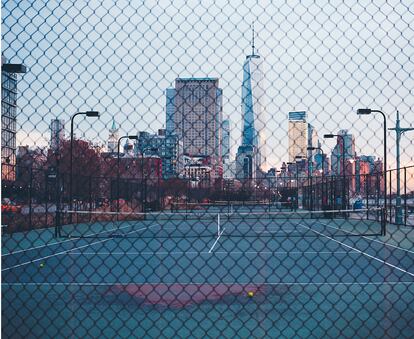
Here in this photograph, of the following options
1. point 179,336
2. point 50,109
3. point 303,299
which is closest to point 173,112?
point 50,109

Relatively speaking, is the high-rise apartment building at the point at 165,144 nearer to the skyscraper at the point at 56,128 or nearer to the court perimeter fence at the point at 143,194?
the skyscraper at the point at 56,128

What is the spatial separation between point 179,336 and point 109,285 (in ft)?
11.4

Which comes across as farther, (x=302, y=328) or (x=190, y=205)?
(x=190, y=205)

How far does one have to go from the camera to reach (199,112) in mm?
4875

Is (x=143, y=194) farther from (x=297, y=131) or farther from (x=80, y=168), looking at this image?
(x=297, y=131)

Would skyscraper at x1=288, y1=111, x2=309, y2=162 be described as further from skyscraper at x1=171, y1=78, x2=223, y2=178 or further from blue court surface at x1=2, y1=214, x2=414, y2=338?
blue court surface at x1=2, y1=214, x2=414, y2=338

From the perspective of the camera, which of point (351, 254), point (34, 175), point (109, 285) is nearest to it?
point (109, 285)

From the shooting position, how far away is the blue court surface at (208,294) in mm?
6078

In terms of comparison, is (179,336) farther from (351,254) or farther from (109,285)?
(351,254)

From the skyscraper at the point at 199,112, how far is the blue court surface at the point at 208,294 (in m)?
2.05

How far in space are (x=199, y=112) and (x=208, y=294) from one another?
398 cm

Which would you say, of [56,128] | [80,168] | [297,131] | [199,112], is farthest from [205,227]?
[199,112]

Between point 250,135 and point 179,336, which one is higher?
point 250,135

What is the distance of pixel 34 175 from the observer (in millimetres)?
20594
